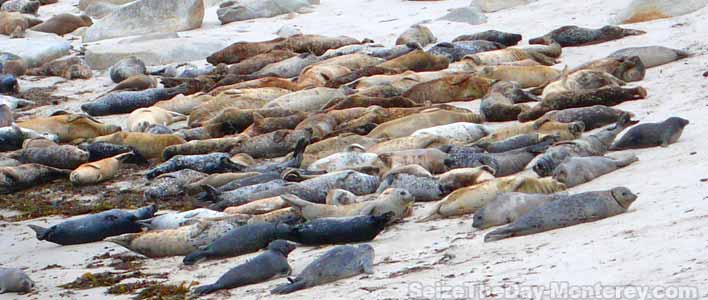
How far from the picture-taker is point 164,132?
419 inches

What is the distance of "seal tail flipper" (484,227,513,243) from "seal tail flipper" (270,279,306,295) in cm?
101

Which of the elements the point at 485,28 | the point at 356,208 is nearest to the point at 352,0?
the point at 485,28

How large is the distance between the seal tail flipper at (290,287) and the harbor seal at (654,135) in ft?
11.0

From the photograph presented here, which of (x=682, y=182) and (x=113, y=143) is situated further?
(x=113, y=143)

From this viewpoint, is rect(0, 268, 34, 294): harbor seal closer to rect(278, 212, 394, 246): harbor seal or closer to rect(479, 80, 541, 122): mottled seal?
rect(278, 212, 394, 246): harbor seal

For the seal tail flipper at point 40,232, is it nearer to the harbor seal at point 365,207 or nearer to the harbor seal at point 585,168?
the harbor seal at point 365,207

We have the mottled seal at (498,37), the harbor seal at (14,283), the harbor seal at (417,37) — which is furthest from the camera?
the harbor seal at (417,37)

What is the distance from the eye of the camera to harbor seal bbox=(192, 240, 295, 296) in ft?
19.4

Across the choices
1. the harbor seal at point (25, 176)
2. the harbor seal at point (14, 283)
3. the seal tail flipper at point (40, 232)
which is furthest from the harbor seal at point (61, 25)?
the harbor seal at point (14, 283)

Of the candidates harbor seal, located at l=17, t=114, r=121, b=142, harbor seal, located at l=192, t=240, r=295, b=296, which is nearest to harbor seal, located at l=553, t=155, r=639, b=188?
harbor seal, located at l=192, t=240, r=295, b=296

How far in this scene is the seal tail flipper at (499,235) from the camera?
6.05 m

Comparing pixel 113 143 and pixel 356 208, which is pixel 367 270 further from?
pixel 113 143

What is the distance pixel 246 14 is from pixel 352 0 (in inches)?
69.5

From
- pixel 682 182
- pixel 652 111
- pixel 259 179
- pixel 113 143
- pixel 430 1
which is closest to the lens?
pixel 682 182
